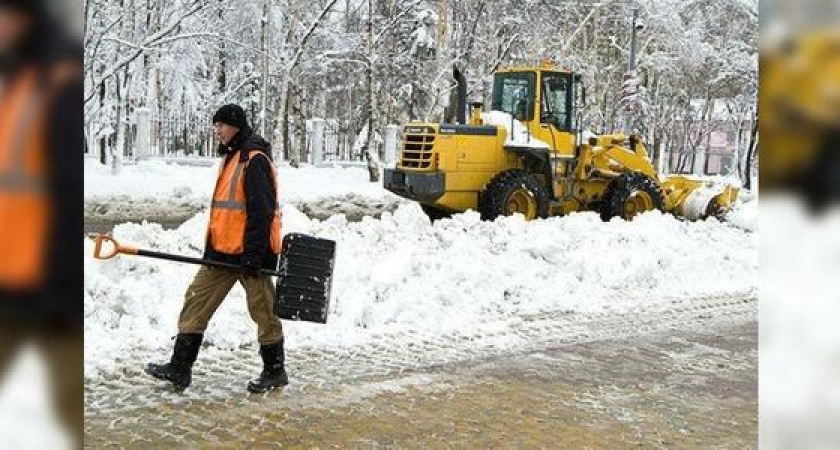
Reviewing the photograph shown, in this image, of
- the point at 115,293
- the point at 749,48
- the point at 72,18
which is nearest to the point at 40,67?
the point at 72,18

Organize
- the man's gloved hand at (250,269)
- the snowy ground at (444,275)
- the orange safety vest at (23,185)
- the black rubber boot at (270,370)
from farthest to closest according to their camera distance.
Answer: the snowy ground at (444,275) → the black rubber boot at (270,370) → the man's gloved hand at (250,269) → the orange safety vest at (23,185)

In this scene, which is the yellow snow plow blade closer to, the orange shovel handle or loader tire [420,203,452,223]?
loader tire [420,203,452,223]

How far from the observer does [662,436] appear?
5418 mm

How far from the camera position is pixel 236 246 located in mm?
5801

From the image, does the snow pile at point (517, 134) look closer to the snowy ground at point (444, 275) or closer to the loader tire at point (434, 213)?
the loader tire at point (434, 213)

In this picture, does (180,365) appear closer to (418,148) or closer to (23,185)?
(23,185)

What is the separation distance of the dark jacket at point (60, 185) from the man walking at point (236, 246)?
470 cm

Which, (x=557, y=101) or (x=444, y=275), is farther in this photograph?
(x=557, y=101)

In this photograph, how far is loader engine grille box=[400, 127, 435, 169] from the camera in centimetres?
1553

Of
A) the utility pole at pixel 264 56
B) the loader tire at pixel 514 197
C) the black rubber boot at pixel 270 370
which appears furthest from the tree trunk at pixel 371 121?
the black rubber boot at pixel 270 370

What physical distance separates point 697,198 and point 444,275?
30.7ft

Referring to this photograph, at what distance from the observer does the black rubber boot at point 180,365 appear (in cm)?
582

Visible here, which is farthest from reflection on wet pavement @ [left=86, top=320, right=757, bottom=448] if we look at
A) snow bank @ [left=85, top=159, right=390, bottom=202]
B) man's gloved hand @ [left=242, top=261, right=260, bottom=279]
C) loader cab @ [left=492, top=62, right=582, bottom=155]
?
snow bank @ [left=85, top=159, right=390, bottom=202]

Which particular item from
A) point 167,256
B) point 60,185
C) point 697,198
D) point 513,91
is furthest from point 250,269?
point 697,198
